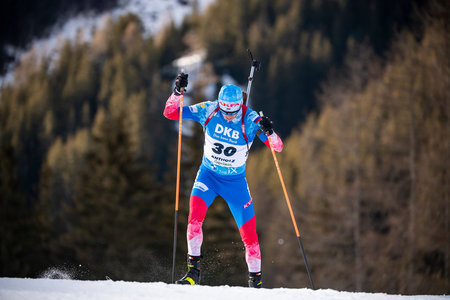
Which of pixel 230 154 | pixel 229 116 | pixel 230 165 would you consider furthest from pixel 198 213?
pixel 229 116

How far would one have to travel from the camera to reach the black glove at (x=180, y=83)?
6203 mm

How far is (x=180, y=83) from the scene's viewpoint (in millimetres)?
6207

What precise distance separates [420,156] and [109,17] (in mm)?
128184

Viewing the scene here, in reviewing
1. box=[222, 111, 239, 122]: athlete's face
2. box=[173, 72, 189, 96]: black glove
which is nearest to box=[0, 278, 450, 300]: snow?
box=[222, 111, 239, 122]: athlete's face

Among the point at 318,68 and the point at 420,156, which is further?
the point at 318,68

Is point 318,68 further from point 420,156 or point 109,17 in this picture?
point 420,156

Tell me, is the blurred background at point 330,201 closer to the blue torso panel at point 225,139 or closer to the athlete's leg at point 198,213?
the athlete's leg at point 198,213

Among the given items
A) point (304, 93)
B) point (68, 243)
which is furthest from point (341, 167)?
point (304, 93)

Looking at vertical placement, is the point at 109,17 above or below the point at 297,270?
above

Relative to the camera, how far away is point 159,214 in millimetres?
24031

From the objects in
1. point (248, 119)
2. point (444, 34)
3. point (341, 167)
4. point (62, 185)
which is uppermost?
point (444, 34)

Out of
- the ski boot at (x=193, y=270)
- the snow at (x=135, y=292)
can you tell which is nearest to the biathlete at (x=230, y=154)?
the ski boot at (x=193, y=270)

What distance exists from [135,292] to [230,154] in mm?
2288

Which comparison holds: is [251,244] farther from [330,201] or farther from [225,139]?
[330,201]
